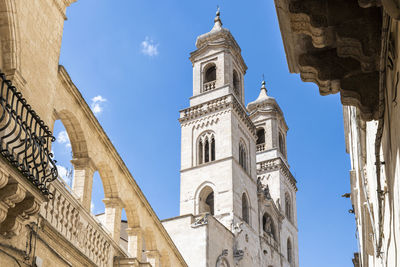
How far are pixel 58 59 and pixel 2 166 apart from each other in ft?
12.6

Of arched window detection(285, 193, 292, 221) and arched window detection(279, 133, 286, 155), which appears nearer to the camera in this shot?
arched window detection(285, 193, 292, 221)

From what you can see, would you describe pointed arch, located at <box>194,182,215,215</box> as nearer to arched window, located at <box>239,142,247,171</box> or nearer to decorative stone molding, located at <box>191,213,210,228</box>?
arched window, located at <box>239,142,247,171</box>

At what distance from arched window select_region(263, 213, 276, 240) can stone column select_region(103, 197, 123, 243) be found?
2493 cm

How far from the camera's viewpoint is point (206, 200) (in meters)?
32.9

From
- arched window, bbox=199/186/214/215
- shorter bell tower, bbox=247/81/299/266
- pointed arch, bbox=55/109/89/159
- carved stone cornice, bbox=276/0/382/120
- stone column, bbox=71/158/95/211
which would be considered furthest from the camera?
shorter bell tower, bbox=247/81/299/266

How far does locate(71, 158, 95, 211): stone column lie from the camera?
10.6 m

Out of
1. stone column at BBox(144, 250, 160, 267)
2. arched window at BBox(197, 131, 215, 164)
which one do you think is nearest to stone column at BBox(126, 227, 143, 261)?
stone column at BBox(144, 250, 160, 267)

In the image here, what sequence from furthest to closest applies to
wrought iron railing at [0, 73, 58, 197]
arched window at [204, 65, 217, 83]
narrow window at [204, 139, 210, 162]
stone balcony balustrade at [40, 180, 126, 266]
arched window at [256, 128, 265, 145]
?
1. arched window at [256, 128, 265, 145]
2. arched window at [204, 65, 217, 83]
3. narrow window at [204, 139, 210, 162]
4. stone balcony balustrade at [40, 180, 126, 266]
5. wrought iron railing at [0, 73, 58, 197]

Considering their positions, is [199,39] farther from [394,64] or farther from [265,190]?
[394,64]

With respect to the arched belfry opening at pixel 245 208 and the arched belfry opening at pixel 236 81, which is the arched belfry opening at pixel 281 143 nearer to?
the arched belfry opening at pixel 236 81

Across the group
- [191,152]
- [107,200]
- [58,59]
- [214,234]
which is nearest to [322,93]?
[58,59]

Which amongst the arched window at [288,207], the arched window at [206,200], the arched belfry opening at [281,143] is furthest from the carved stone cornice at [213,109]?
the arched window at [288,207]

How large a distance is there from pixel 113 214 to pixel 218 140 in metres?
20.9

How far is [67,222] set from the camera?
9.55 meters
